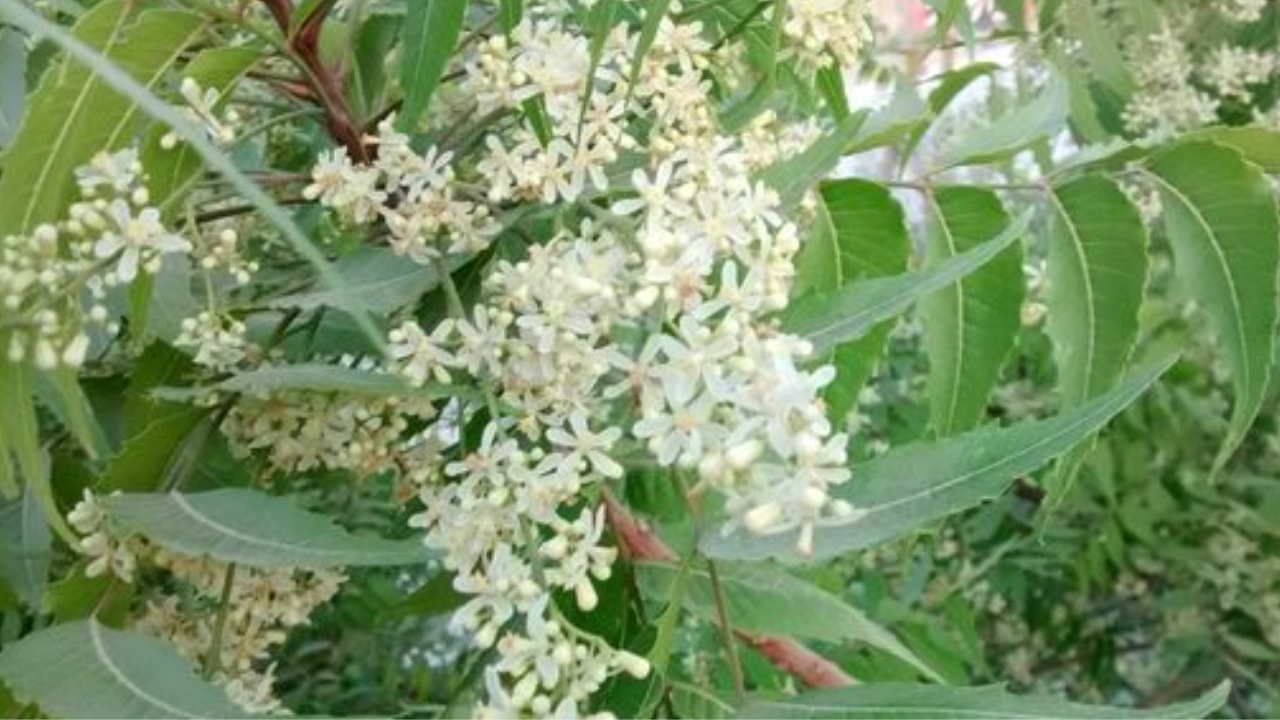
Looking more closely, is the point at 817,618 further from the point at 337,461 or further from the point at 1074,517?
the point at 1074,517

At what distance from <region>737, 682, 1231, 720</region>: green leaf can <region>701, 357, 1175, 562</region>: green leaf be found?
2.1 inches

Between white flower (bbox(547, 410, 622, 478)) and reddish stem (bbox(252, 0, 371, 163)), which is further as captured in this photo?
reddish stem (bbox(252, 0, 371, 163))

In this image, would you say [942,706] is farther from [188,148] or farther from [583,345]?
[188,148]

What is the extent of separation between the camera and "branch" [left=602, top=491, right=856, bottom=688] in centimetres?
81

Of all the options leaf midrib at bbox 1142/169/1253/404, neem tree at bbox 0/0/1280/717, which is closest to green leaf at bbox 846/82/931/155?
neem tree at bbox 0/0/1280/717

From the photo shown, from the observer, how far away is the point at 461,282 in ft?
2.62

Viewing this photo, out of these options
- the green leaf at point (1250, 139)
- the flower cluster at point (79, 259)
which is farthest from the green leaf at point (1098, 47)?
the flower cluster at point (79, 259)

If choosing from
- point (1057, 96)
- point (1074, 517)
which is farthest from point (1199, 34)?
point (1057, 96)

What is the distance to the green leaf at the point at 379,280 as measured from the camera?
740mm

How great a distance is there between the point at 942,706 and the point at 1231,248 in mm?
353

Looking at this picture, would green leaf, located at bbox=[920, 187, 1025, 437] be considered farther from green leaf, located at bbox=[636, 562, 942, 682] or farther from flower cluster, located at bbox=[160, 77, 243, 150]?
flower cluster, located at bbox=[160, 77, 243, 150]

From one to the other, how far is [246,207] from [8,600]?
0.24 metres

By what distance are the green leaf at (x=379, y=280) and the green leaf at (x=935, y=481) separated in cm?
19

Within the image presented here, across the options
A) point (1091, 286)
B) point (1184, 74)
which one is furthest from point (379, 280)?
point (1184, 74)
